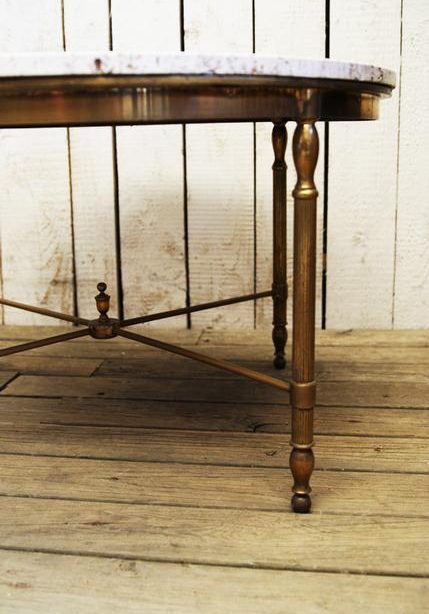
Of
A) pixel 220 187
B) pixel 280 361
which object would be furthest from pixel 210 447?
pixel 220 187

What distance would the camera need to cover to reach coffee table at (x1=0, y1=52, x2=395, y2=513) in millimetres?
945

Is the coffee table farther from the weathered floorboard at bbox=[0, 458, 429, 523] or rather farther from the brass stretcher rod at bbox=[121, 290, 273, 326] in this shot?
the brass stretcher rod at bbox=[121, 290, 273, 326]

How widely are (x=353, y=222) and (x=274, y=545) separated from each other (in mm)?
1251

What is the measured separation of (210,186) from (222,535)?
4.05ft

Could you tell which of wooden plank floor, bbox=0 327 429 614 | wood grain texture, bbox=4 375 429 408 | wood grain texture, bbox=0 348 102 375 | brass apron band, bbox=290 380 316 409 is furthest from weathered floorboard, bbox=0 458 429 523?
wood grain texture, bbox=0 348 102 375

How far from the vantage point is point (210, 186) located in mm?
2115

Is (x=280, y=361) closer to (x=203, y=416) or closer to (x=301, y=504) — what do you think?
(x=203, y=416)

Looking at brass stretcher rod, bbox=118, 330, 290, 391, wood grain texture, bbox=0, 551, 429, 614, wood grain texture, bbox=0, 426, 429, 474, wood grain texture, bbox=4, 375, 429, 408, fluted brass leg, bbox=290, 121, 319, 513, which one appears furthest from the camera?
wood grain texture, bbox=4, 375, 429, 408

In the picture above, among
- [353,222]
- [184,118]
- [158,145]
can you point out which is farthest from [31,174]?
[184,118]

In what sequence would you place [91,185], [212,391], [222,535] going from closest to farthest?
[222,535]
[212,391]
[91,185]

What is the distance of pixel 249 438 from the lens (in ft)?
4.59

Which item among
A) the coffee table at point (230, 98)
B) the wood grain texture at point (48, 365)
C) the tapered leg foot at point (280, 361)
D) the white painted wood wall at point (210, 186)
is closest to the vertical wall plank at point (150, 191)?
the white painted wood wall at point (210, 186)

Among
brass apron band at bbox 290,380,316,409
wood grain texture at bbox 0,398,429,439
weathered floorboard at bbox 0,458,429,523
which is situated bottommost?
weathered floorboard at bbox 0,458,429,523

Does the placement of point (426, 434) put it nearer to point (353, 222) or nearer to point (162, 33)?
point (353, 222)
